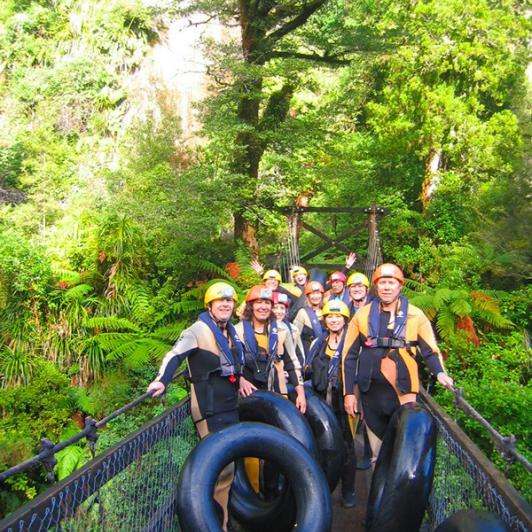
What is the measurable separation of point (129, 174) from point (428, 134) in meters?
7.66

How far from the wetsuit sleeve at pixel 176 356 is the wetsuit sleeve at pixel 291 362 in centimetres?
115

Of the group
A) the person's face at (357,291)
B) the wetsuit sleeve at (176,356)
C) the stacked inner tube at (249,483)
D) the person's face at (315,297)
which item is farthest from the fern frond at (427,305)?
the wetsuit sleeve at (176,356)

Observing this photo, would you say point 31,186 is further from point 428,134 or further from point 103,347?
point 428,134

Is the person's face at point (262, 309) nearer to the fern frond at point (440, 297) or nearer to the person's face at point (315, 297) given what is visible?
the person's face at point (315, 297)

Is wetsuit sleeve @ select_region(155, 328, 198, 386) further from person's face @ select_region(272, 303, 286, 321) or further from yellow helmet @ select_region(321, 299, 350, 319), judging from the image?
yellow helmet @ select_region(321, 299, 350, 319)

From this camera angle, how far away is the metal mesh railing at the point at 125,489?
2377 mm

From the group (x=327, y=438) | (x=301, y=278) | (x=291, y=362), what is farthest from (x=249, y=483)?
(x=301, y=278)

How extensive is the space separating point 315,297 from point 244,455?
11.1 feet

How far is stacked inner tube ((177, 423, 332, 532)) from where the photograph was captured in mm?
3088

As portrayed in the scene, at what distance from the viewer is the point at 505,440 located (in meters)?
2.80

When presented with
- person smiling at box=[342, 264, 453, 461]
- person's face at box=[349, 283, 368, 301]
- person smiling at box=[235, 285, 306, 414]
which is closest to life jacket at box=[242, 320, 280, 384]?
person smiling at box=[235, 285, 306, 414]

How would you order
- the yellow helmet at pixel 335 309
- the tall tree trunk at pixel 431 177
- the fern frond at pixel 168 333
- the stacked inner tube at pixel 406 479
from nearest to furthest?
the stacked inner tube at pixel 406 479, the yellow helmet at pixel 335 309, the fern frond at pixel 168 333, the tall tree trunk at pixel 431 177

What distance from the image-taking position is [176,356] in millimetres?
3900

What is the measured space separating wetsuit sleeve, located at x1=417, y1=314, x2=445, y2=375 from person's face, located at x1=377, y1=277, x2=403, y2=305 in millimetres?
260
